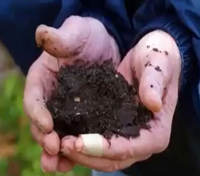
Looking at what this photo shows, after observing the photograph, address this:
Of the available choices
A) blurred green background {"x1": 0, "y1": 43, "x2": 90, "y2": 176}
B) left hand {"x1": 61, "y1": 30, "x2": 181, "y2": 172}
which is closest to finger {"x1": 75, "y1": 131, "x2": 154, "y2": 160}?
left hand {"x1": 61, "y1": 30, "x2": 181, "y2": 172}

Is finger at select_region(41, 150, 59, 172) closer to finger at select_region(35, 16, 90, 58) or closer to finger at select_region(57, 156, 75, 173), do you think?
finger at select_region(57, 156, 75, 173)

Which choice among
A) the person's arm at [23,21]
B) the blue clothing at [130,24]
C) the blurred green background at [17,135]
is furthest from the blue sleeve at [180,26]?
the blurred green background at [17,135]

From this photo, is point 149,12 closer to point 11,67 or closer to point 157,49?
point 157,49

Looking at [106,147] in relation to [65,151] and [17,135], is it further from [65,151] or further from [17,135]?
[17,135]

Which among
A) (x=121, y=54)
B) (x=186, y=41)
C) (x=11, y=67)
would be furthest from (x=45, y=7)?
(x=11, y=67)

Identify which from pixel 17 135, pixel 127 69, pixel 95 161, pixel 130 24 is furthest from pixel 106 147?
pixel 17 135

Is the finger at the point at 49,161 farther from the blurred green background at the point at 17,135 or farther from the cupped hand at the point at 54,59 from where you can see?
the blurred green background at the point at 17,135
